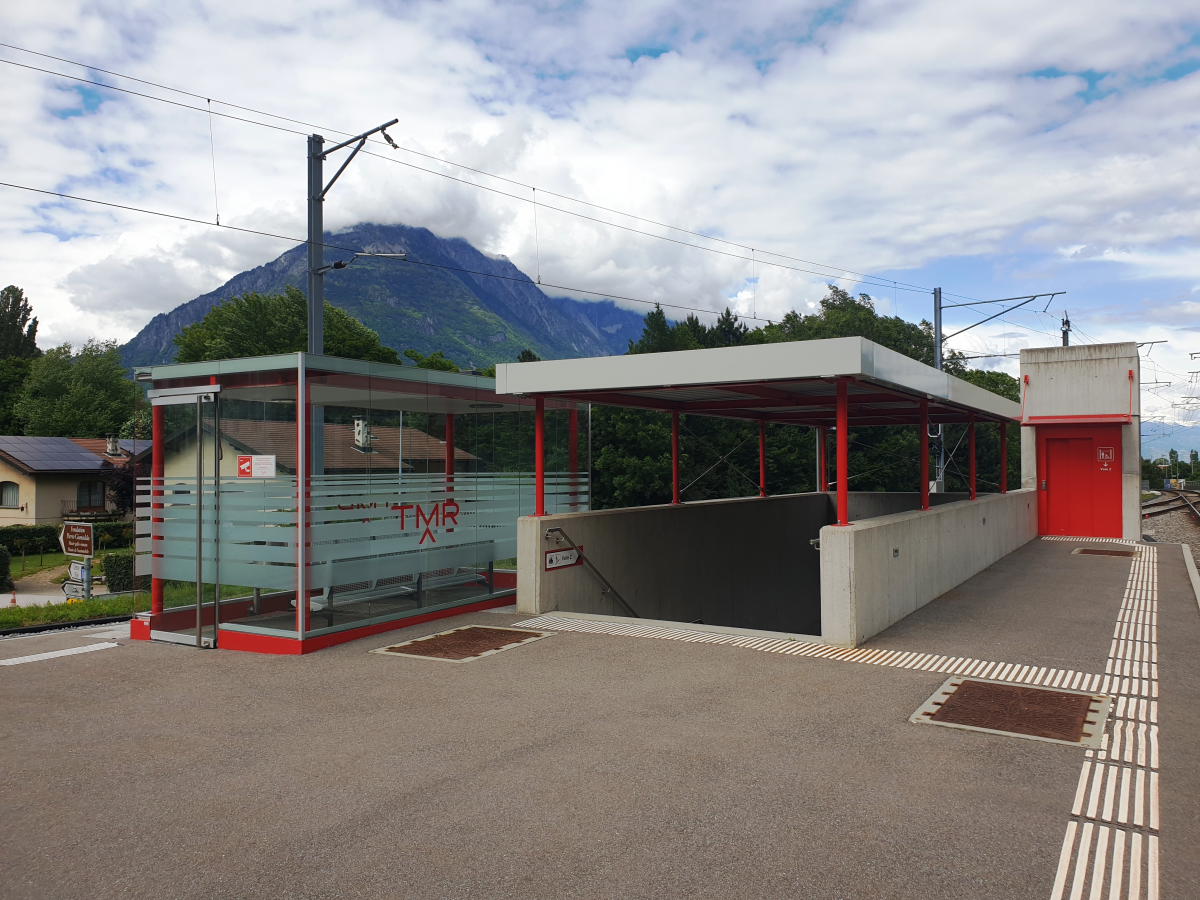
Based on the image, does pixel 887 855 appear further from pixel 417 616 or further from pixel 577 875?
pixel 417 616

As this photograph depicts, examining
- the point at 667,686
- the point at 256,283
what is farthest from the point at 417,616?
the point at 256,283

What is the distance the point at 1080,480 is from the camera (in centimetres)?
2072

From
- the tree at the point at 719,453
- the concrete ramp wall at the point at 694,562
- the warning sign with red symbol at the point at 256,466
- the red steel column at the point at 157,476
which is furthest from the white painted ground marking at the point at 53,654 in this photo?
the tree at the point at 719,453

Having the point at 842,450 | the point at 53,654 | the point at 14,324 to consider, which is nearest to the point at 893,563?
the point at 842,450

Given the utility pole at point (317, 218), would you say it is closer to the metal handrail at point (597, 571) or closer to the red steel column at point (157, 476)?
the red steel column at point (157, 476)

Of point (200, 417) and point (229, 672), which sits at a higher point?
point (200, 417)

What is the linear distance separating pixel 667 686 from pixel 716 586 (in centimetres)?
836

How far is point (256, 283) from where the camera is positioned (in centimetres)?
18112

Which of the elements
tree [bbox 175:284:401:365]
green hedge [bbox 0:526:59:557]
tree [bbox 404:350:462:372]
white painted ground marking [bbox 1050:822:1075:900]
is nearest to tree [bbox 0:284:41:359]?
tree [bbox 175:284:401:365]

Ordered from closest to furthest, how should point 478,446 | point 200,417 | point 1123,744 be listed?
point 1123,744, point 200,417, point 478,446

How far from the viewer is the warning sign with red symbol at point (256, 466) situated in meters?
8.48

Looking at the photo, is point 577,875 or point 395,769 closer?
point 577,875

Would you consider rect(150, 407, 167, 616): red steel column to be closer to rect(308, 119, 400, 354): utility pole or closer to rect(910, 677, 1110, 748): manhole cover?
rect(308, 119, 400, 354): utility pole

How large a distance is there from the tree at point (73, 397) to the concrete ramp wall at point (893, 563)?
58298 millimetres
